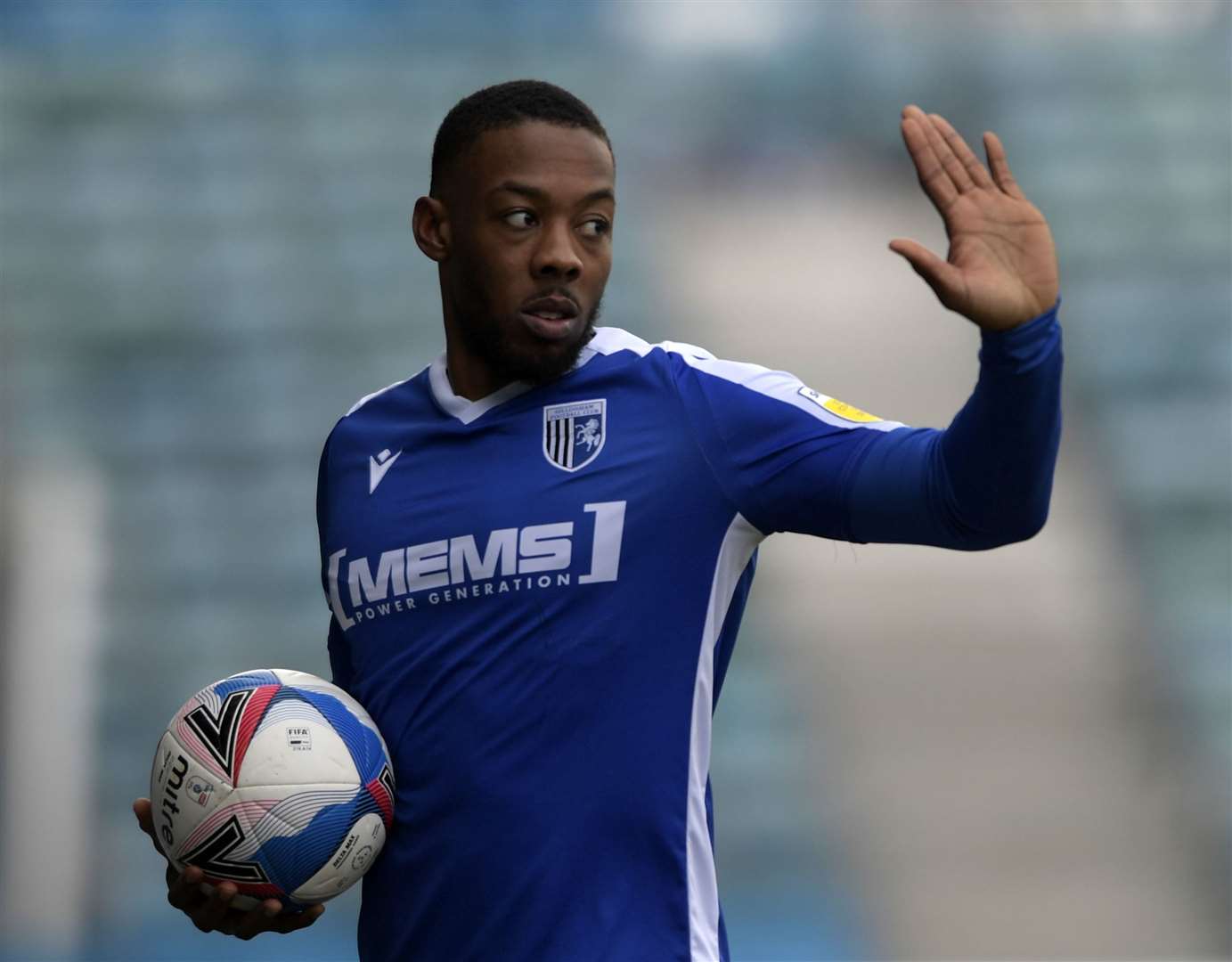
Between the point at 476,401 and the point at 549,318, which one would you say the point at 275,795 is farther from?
the point at 549,318

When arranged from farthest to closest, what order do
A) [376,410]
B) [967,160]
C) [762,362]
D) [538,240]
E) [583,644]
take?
[762,362], [376,410], [538,240], [583,644], [967,160]

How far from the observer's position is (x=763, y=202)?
15172mm

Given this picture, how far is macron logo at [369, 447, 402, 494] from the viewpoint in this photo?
2918 mm

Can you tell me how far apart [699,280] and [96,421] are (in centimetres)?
516

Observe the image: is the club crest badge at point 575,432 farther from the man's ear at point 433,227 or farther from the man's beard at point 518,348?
the man's ear at point 433,227

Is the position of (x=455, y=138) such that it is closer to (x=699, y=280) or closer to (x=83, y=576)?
(x=83, y=576)

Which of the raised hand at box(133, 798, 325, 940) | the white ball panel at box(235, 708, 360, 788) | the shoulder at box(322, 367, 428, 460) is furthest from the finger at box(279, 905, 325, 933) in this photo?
the shoulder at box(322, 367, 428, 460)

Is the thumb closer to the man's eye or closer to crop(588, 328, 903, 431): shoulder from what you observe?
crop(588, 328, 903, 431): shoulder

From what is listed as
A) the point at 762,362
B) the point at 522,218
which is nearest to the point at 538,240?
the point at 522,218

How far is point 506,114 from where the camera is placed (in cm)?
282

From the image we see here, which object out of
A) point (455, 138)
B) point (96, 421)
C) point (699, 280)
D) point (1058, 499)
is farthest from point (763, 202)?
point (455, 138)

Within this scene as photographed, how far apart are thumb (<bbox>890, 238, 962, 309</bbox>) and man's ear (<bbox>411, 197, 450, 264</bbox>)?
1036mm

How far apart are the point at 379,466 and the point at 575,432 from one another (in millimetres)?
386

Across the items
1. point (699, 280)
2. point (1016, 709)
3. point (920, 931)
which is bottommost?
point (920, 931)
